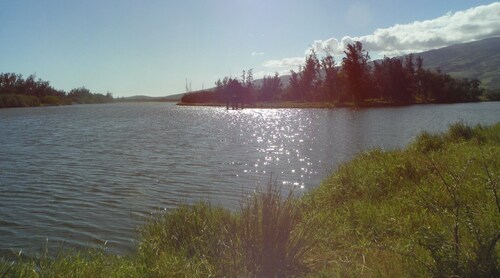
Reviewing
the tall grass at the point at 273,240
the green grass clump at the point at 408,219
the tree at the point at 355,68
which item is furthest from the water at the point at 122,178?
the tree at the point at 355,68

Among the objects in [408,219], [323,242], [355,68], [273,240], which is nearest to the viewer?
[273,240]

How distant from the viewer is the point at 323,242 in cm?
827

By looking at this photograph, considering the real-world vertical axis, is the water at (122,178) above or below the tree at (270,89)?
below

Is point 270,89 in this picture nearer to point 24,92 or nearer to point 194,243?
point 24,92

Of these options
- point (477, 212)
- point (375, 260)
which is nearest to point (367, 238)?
point (375, 260)

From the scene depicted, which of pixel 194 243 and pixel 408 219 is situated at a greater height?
pixel 408 219

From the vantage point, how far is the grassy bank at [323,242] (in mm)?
5767

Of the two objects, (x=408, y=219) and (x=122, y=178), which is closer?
(x=408, y=219)

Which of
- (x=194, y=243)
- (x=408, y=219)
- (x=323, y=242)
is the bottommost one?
(x=323, y=242)

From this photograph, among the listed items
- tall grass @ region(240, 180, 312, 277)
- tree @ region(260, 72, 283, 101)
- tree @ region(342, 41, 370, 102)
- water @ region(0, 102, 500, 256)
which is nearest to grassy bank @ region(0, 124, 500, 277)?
tall grass @ region(240, 180, 312, 277)

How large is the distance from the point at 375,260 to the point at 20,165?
2042 cm

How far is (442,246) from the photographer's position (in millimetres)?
5703

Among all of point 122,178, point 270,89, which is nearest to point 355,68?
point 270,89

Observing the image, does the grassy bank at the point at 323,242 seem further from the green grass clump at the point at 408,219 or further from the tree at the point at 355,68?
the tree at the point at 355,68
